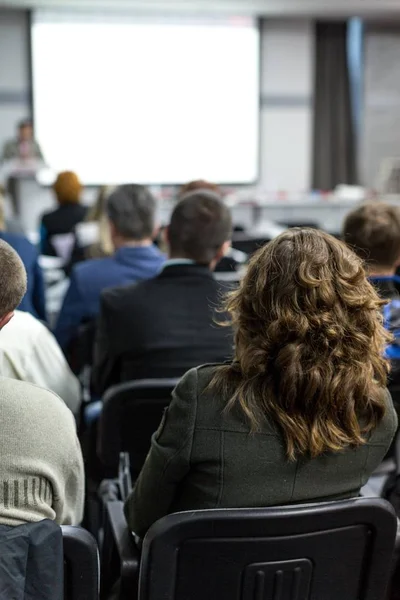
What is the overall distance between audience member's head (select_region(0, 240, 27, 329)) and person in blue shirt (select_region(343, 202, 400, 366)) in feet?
3.91

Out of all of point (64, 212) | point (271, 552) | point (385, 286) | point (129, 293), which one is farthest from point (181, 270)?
point (64, 212)

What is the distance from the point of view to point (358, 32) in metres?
9.29

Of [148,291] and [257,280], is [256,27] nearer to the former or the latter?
[148,291]

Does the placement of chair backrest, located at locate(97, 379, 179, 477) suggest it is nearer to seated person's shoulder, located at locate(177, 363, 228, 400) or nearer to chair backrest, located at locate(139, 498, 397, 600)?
seated person's shoulder, located at locate(177, 363, 228, 400)

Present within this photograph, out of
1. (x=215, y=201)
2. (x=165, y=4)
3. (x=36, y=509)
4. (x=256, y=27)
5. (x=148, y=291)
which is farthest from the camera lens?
(x=256, y=27)

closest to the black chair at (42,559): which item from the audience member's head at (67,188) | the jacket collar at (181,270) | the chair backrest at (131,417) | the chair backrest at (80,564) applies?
the chair backrest at (80,564)

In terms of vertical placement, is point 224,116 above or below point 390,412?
above

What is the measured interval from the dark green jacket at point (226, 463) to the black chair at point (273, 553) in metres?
0.11

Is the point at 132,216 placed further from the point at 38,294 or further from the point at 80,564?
the point at 80,564

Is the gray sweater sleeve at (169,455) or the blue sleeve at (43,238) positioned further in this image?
the blue sleeve at (43,238)

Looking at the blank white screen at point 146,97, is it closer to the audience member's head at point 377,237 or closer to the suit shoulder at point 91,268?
the suit shoulder at point 91,268

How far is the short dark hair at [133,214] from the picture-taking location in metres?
2.98

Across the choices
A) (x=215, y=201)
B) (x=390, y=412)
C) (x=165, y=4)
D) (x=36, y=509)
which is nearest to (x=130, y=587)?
(x=36, y=509)

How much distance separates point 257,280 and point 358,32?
8.82 m
